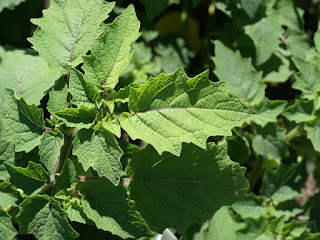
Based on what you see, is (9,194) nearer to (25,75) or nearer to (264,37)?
(25,75)

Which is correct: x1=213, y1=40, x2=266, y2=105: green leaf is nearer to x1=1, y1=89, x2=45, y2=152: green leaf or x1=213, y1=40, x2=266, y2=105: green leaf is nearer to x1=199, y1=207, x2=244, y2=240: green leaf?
x1=199, y1=207, x2=244, y2=240: green leaf

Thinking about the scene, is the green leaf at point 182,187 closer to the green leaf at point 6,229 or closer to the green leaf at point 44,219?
the green leaf at point 44,219

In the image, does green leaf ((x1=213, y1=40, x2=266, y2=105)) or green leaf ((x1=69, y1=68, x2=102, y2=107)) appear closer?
green leaf ((x1=69, y1=68, x2=102, y2=107))

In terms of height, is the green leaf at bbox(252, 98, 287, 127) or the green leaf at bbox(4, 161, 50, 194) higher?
the green leaf at bbox(4, 161, 50, 194)

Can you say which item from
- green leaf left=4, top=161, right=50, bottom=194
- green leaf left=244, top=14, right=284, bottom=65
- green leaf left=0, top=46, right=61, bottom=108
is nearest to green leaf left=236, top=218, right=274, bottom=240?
green leaf left=244, top=14, right=284, bottom=65

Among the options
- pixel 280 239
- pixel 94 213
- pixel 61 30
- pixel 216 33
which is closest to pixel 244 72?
pixel 216 33

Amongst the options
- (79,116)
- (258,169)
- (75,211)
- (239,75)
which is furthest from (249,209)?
(79,116)

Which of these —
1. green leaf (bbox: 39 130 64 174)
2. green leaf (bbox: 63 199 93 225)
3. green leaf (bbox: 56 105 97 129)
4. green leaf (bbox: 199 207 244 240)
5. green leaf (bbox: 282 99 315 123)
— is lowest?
green leaf (bbox: 199 207 244 240)
